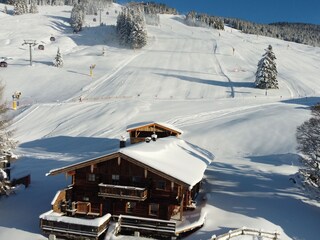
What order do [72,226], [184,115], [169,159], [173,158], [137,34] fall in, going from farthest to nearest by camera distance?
[137,34] → [184,115] → [173,158] → [169,159] → [72,226]

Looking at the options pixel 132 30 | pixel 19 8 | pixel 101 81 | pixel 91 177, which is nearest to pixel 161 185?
pixel 91 177

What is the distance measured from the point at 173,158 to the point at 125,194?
440 centimetres

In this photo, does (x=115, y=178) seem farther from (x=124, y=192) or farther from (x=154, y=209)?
(x=154, y=209)

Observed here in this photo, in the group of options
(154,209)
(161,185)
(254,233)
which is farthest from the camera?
(154,209)

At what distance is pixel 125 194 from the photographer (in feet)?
79.6

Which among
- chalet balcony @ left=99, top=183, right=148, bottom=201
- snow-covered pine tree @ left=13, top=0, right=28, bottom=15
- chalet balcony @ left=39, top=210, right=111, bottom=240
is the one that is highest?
snow-covered pine tree @ left=13, top=0, right=28, bottom=15

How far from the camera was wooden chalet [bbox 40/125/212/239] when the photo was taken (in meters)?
23.5

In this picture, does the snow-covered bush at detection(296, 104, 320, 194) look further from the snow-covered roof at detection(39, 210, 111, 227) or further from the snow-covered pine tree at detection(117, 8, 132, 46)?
the snow-covered pine tree at detection(117, 8, 132, 46)

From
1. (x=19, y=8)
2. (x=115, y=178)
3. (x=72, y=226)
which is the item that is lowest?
(x=72, y=226)

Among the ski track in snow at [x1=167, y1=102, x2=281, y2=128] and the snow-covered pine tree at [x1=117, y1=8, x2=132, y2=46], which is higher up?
the snow-covered pine tree at [x1=117, y1=8, x2=132, y2=46]

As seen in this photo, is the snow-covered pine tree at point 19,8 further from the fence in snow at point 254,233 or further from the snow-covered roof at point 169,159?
the fence in snow at point 254,233

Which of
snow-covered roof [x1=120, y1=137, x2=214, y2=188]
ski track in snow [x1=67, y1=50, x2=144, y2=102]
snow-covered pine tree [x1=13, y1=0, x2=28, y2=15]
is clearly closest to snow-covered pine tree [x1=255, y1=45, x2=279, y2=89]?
ski track in snow [x1=67, y1=50, x2=144, y2=102]

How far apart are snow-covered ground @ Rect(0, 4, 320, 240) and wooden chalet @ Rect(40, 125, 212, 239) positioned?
151 centimetres

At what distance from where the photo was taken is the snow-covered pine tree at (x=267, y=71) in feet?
214
